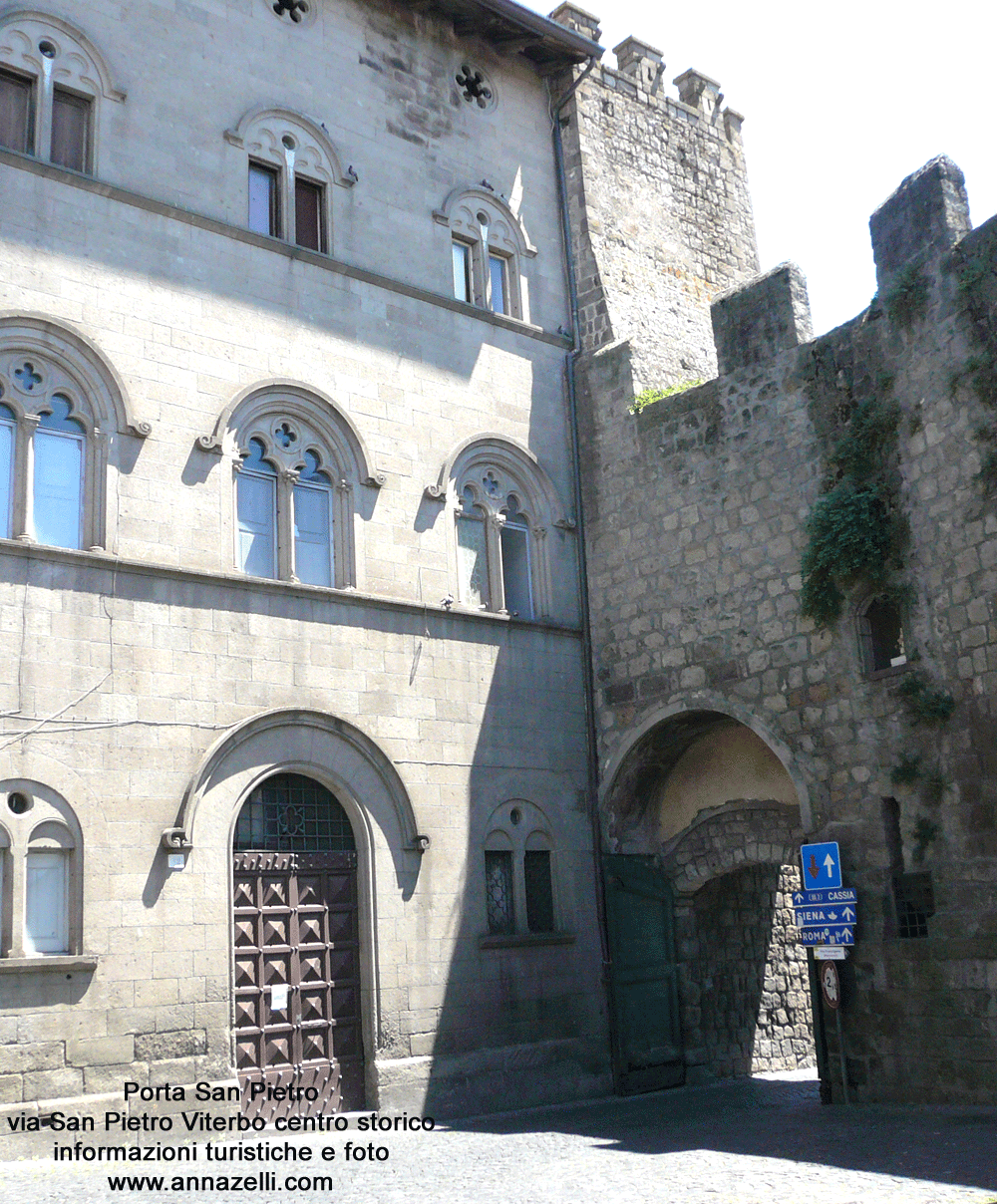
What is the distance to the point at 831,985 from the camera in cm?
1234

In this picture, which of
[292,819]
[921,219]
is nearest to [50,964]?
[292,819]

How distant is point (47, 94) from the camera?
12672 mm

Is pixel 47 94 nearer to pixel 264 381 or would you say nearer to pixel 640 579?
pixel 264 381

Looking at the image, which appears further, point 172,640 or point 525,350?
point 525,350

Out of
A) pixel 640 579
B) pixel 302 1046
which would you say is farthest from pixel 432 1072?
pixel 640 579

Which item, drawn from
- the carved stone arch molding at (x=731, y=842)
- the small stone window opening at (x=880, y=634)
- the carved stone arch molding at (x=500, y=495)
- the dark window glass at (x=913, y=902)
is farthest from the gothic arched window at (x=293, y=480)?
the dark window glass at (x=913, y=902)

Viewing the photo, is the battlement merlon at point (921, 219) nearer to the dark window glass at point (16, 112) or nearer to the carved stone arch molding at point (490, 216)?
the carved stone arch molding at point (490, 216)

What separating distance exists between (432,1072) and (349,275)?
8594mm

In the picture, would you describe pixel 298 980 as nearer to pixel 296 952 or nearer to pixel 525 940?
pixel 296 952

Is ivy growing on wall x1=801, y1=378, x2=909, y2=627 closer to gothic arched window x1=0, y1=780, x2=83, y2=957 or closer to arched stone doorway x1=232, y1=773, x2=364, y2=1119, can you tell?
arched stone doorway x1=232, y1=773, x2=364, y2=1119

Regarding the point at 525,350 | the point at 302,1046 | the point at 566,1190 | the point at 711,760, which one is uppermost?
the point at 525,350

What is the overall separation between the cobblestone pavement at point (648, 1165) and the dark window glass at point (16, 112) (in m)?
9.26

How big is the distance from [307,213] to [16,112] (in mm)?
3260

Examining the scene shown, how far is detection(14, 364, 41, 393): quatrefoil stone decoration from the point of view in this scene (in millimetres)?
11781
